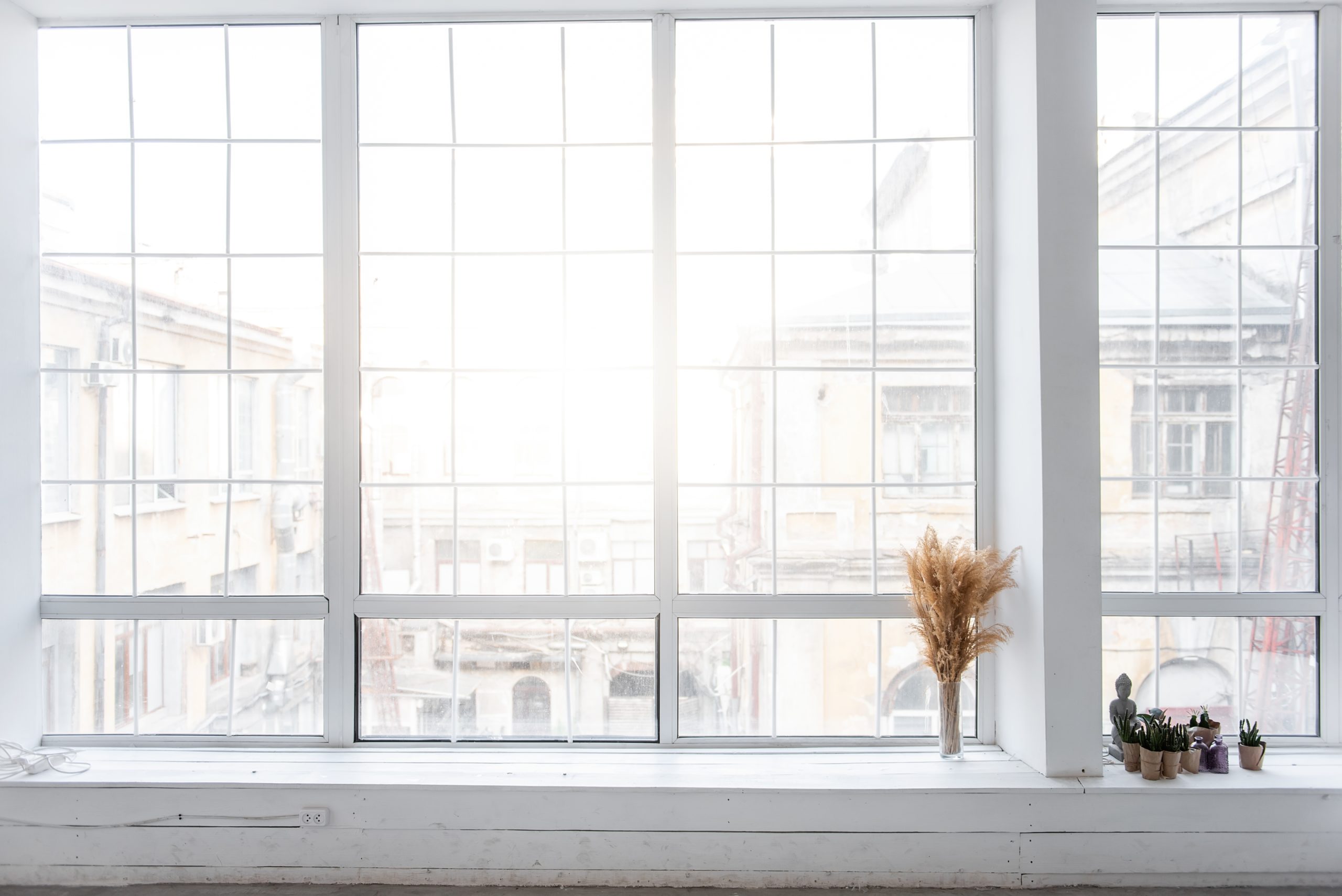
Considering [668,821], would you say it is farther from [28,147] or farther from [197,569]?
[28,147]

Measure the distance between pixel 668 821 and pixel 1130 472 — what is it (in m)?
2.08

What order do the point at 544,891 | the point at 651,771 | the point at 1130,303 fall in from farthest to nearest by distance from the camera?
the point at 1130,303 → the point at 651,771 → the point at 544,891

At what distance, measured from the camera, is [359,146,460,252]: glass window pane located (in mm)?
2668

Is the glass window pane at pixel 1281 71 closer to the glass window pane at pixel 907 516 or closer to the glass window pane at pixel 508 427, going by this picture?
the glass window pane at pixel 907 516

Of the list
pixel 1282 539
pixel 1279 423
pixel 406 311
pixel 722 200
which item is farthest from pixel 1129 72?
pixel 406 311

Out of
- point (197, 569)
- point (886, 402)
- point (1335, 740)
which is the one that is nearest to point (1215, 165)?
point (886, 402)

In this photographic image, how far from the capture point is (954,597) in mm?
2367

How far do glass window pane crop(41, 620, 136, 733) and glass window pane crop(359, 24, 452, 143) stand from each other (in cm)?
211

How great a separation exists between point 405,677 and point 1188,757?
2.75m

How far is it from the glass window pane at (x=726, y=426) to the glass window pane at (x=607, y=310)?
0.23 m

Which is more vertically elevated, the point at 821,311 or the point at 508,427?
the point at 821,311

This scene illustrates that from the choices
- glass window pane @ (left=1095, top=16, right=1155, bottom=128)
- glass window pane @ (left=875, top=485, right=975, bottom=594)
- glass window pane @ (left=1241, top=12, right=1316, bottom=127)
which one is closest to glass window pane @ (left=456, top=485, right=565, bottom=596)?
glass window pane @ (left=875, top=485, right=975, bottom=594)

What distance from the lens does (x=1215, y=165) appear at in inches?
104

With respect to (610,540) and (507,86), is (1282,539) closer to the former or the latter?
(610,540)
